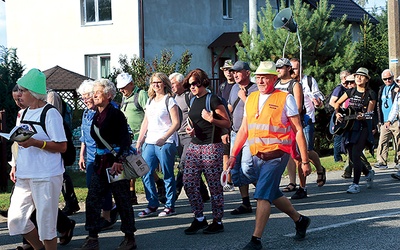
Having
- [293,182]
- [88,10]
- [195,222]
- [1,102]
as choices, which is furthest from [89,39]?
[195,222]

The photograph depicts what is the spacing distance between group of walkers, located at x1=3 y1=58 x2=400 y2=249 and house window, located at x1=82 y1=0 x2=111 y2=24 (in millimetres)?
17765

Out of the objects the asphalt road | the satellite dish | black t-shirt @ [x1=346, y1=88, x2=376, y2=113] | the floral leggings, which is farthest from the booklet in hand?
the satellite dish

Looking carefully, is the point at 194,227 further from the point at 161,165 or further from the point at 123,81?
the point at 123,81

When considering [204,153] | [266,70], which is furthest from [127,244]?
[266,70]

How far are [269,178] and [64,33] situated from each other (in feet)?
77.6

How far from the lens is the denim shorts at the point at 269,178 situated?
7.93m

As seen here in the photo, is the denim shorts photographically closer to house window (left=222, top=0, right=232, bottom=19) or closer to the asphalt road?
the asphalt road

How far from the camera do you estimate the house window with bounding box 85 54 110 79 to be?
2992 centimetres

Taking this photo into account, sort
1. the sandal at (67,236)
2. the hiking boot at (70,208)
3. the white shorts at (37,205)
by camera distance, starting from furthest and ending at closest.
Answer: the hiking boot at (70,208) → the sandal at (67,236) → the white shorts at (37,205)

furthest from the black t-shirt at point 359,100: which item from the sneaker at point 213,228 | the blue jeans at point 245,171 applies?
the sneaker at point 213,228

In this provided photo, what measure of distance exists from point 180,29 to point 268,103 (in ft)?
76.2

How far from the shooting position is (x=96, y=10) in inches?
1169

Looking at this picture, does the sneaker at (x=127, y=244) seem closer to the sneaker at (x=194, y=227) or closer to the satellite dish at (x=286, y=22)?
the sneaker at (x=194, y=227)

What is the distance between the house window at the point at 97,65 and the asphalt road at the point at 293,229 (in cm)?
1836
